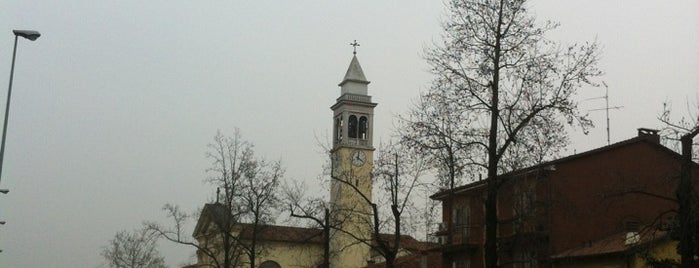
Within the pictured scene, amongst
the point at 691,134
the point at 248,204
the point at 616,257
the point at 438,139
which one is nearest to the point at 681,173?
the point at 691,134

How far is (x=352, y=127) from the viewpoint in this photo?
81.9m

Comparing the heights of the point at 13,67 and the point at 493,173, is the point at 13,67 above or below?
above

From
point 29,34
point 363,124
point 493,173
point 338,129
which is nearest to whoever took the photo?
point 493,173

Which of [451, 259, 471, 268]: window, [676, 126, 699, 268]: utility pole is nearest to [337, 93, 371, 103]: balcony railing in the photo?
[451, 259, 471, 268]: window

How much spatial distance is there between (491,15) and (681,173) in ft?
25.9

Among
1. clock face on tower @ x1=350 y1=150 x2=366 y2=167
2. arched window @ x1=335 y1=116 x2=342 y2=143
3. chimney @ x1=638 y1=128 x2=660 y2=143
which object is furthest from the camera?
arched window @ x1=335 y1=116 x2=342 y2=143

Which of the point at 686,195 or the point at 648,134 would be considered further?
the point at 648,134

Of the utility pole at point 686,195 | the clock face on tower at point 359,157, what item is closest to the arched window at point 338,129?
the clock face on tower at point 359,157

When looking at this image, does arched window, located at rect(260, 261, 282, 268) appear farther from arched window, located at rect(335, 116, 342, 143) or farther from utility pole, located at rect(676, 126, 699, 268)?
utility pole, located at rect(676, 126, 699, 268)

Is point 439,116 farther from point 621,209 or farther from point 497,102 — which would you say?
point 621,209

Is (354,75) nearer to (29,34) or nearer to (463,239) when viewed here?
(463,239)

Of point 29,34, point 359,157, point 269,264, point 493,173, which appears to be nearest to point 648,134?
point 493,173

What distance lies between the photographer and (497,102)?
2550cm

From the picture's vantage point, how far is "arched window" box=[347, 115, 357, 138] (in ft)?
267
